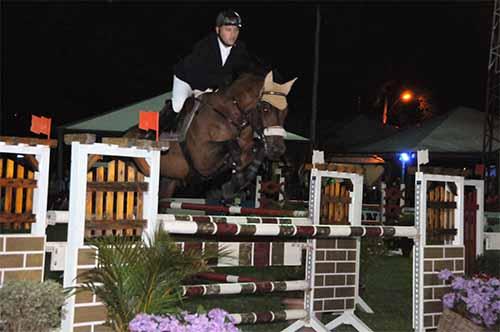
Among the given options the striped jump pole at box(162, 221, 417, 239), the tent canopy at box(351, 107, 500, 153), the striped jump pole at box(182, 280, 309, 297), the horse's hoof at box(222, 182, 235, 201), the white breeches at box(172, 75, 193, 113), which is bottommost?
the striped jump pole at box(182, 280, 309, 297)

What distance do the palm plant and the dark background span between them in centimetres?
1114

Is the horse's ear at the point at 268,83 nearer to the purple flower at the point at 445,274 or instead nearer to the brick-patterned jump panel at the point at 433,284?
the brick-patterned jump panel at the point at 433,284

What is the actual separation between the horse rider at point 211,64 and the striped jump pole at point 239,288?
1518 millimetres

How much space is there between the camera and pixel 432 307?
4.16 metres

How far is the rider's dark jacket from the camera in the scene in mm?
4758

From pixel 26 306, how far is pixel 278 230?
4.71 ft

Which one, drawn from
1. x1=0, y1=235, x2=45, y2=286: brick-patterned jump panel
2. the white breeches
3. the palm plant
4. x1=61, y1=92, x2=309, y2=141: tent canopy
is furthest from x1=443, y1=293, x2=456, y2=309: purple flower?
x1=61, y1=92, x2=309, y2=141: tent canopy

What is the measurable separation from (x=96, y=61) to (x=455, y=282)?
50.5ft

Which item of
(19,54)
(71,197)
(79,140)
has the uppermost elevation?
(19,54)

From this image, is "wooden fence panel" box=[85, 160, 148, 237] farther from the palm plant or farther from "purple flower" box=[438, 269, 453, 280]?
"purple flower" box=[438, 269, 453, 280]

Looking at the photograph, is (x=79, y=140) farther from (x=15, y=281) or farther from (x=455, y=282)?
(x=455, y=282)

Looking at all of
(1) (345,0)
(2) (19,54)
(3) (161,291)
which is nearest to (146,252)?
(3) (161,291)

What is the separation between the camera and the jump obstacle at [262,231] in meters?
2.78

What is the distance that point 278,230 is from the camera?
3545mm
